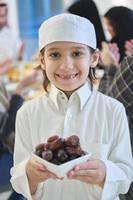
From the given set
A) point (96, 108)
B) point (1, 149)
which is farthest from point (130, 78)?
point (1, 149)

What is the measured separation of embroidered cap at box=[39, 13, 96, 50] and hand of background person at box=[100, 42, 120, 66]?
782mm

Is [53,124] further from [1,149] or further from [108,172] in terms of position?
[1,149]

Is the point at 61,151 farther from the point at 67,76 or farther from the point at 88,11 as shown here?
the point at 88,11

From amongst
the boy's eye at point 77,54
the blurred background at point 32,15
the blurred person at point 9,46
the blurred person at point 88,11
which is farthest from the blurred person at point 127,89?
the blurred background at point 32,15

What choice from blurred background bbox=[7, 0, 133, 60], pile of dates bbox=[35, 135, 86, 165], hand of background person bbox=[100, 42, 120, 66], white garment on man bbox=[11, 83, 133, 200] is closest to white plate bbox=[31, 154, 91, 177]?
pile of dates bbox=[35, 135, 86, 165]

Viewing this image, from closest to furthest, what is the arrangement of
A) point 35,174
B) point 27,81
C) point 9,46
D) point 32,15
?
point 35,174
point 27,81
point 9,46
point 32,15

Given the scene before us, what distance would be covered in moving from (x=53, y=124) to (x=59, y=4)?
5.03 meters

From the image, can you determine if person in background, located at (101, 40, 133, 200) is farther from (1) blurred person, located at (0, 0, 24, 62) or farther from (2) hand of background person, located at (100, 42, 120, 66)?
(1) blurred person, located at (0, 0, 24, 62)

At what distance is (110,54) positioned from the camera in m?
1.89

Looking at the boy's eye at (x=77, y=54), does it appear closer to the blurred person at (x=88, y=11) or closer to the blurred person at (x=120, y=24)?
the blurred person at (x=120, y=24)

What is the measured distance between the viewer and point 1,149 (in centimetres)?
202

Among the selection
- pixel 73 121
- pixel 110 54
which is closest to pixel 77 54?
pixel 73 121

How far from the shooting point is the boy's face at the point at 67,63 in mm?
1062

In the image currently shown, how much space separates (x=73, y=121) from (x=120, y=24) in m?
0.90
